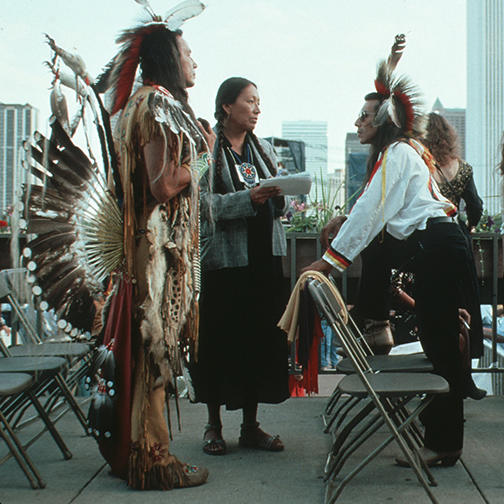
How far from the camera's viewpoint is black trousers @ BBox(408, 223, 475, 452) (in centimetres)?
318

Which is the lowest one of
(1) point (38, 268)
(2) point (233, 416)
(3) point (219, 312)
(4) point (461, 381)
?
(2) point (233, 416)

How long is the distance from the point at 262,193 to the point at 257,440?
1.30 meters

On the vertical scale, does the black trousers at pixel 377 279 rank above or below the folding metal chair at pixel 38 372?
above

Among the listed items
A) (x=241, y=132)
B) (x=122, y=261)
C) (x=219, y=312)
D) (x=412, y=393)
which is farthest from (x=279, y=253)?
(x=412, y=393)

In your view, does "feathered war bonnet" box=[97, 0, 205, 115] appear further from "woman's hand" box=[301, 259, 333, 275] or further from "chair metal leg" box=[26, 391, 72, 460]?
"chair metal leg" box=[26, 391, 72, 460]

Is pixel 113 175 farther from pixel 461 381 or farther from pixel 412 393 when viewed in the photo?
pixel 461 381

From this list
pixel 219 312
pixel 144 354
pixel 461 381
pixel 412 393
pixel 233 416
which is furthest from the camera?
pixel 233 416

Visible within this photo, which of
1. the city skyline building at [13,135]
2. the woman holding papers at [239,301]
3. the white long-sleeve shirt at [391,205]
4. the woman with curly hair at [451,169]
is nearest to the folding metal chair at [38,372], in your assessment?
the woman holding papers at [239,301]

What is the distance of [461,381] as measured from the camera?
319cm

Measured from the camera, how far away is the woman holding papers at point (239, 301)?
3.55 m

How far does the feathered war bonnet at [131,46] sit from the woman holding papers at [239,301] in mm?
694

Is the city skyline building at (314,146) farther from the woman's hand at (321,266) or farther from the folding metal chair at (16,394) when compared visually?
the folding metal chair at (16,394)

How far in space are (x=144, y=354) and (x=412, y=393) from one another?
111 centimetres

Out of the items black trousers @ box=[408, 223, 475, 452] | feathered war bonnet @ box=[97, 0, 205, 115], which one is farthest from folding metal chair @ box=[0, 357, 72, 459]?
black trousers @ box=[408, 223, 475, 452]
